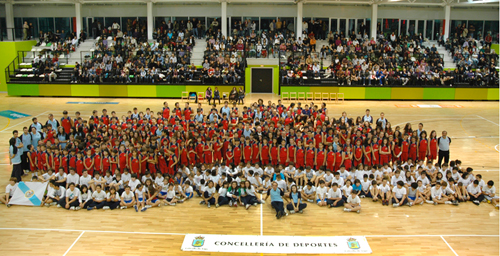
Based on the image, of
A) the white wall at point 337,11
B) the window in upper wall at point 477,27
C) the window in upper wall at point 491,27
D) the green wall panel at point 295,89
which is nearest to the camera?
the green wall panel at point 295,89

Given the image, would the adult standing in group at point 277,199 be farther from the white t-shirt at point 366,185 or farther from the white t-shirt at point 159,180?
the white t-shirt at point 159,180

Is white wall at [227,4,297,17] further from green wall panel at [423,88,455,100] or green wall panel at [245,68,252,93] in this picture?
green wall panel at [423,88,455,100]

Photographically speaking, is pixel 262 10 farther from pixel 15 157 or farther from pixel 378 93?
pixel 15 157

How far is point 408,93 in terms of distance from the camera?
3091 cm

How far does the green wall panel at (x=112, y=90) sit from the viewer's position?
1210 inches

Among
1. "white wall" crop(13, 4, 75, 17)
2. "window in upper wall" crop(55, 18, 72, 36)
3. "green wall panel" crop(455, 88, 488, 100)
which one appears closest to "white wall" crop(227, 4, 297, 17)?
"white wall" crop(13, 4, 75, 17)

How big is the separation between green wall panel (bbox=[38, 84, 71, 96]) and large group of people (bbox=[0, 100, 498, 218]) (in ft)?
48.9

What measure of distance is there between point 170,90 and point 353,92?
1318 centimetres

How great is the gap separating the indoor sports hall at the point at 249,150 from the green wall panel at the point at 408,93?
2.9 inches

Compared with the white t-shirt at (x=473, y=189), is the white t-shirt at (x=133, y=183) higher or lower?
higher

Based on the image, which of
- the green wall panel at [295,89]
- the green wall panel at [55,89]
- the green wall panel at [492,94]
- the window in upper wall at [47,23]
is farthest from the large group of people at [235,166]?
the window in upper wall at [47,23]

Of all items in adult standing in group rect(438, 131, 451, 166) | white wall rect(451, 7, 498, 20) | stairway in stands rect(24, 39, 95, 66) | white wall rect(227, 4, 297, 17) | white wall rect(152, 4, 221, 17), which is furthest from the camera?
white wall rect(451, 7, 498, 20)

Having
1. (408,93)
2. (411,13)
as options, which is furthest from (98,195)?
(411,13)

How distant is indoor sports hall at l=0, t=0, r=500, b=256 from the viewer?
35.5 feet
